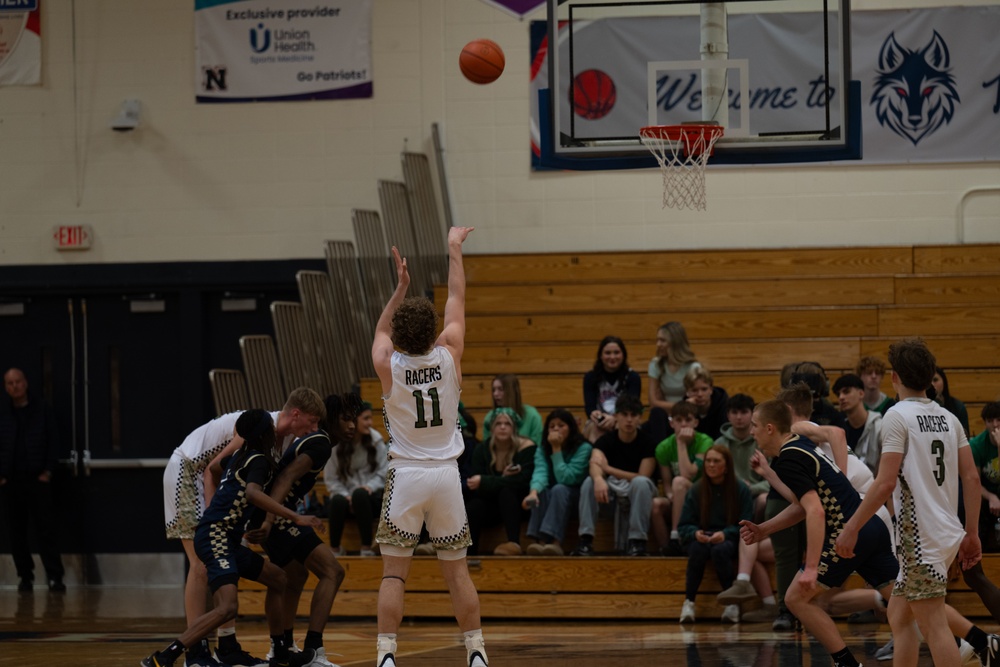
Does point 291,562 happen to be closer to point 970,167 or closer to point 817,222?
point 817,222

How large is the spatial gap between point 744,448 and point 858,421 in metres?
0.82

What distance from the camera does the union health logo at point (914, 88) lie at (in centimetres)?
1297

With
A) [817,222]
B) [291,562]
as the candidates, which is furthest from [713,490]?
[817,222]

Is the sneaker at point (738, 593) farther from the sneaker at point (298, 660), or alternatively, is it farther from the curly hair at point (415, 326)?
the curly hair at point (415, 326)

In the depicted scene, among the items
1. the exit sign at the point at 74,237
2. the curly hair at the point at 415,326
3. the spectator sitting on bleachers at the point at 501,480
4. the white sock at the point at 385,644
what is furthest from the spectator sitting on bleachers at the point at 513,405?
the exit sign at the point at 74,237

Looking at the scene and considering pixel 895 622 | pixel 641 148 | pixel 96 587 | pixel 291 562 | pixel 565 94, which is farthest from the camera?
pixel 96 587

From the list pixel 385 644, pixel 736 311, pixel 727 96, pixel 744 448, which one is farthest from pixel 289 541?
pixel 736 311

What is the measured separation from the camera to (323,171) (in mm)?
13477

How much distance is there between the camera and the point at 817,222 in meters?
13.0

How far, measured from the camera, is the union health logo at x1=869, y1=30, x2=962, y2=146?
12969 mm

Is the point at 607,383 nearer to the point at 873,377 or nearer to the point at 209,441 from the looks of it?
the point at 873,377

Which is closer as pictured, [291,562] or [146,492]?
[291,562]

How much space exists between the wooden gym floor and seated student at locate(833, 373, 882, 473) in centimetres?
119

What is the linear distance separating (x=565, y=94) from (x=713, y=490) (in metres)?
4.08
